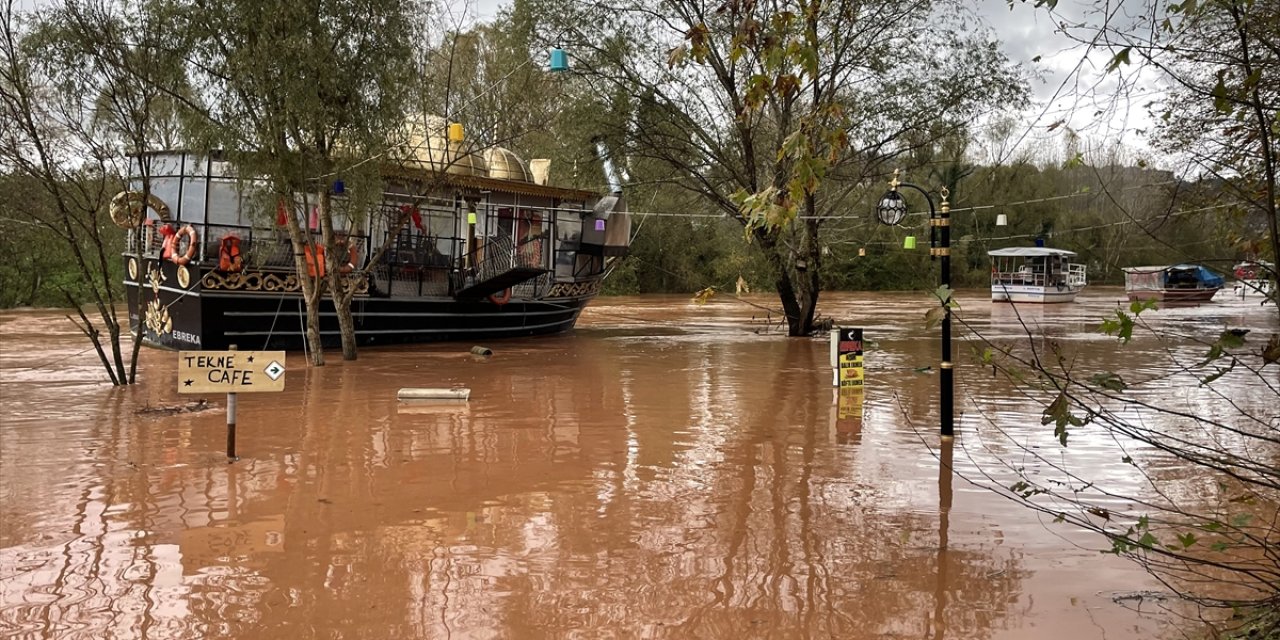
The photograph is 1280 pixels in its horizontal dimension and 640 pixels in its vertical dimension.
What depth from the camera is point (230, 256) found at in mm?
18500

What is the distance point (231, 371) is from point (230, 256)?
10522mm

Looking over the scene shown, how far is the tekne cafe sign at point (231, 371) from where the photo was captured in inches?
344

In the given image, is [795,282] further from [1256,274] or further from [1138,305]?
[1138,305]

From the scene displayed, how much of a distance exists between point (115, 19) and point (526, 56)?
869cm

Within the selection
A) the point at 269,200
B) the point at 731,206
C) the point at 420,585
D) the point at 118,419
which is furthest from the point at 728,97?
the point at 420,585

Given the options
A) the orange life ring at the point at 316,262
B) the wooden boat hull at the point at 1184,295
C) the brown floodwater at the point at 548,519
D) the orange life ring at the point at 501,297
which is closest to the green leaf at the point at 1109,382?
the brown floodwater at the point at 548,519

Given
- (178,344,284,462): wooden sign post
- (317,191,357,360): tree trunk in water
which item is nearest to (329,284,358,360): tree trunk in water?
(317,191,357,360): tree trunk in water

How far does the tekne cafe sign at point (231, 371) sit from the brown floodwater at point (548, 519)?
0.79m

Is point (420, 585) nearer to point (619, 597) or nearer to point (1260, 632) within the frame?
point (619, 597)

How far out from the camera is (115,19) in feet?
49.2

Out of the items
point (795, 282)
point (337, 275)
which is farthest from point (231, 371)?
point (795, 282)

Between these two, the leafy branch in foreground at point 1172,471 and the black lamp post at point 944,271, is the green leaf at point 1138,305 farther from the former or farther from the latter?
the black lamp post at point 944,271

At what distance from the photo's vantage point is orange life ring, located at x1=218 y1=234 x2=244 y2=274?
18.4 meters

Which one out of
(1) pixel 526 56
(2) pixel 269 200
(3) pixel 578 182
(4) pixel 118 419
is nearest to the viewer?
(4) pixel 118 419
